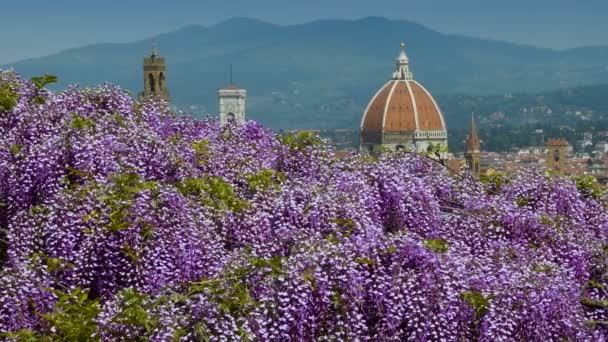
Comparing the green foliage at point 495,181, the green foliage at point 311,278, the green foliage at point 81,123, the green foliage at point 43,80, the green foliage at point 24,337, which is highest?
the green foliage at point 43,80

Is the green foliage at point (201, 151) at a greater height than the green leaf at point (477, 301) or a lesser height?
greater

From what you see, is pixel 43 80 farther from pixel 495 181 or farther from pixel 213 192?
pixel 495 181

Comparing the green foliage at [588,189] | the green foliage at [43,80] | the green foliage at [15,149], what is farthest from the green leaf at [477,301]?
the green foliage at [43,80]

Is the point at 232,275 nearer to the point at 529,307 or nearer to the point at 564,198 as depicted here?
the point at 529,307

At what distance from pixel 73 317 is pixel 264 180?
10.6ft

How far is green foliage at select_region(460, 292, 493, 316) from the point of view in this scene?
34.5 feet

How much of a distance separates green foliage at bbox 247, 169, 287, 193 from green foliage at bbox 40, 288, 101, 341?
2732 mm

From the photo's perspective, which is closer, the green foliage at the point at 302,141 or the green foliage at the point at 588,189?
the green foliage at the point at 302,141

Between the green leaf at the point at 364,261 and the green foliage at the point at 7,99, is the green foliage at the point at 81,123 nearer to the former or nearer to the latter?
the green foliage at the point at 7,99

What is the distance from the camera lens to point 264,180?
12.7m

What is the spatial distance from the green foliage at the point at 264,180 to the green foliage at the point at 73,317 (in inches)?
108

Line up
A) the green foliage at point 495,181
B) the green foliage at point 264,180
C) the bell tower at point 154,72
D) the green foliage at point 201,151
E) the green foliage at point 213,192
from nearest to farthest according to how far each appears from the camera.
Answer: the green foliage at point 213,192, the green foliage at point 264,180, the green foliage at point 201,151, the green foliage at point 495,181, the bell tower at point 154,72

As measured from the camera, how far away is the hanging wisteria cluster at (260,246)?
394 inches

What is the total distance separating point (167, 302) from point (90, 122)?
3.36 meters
